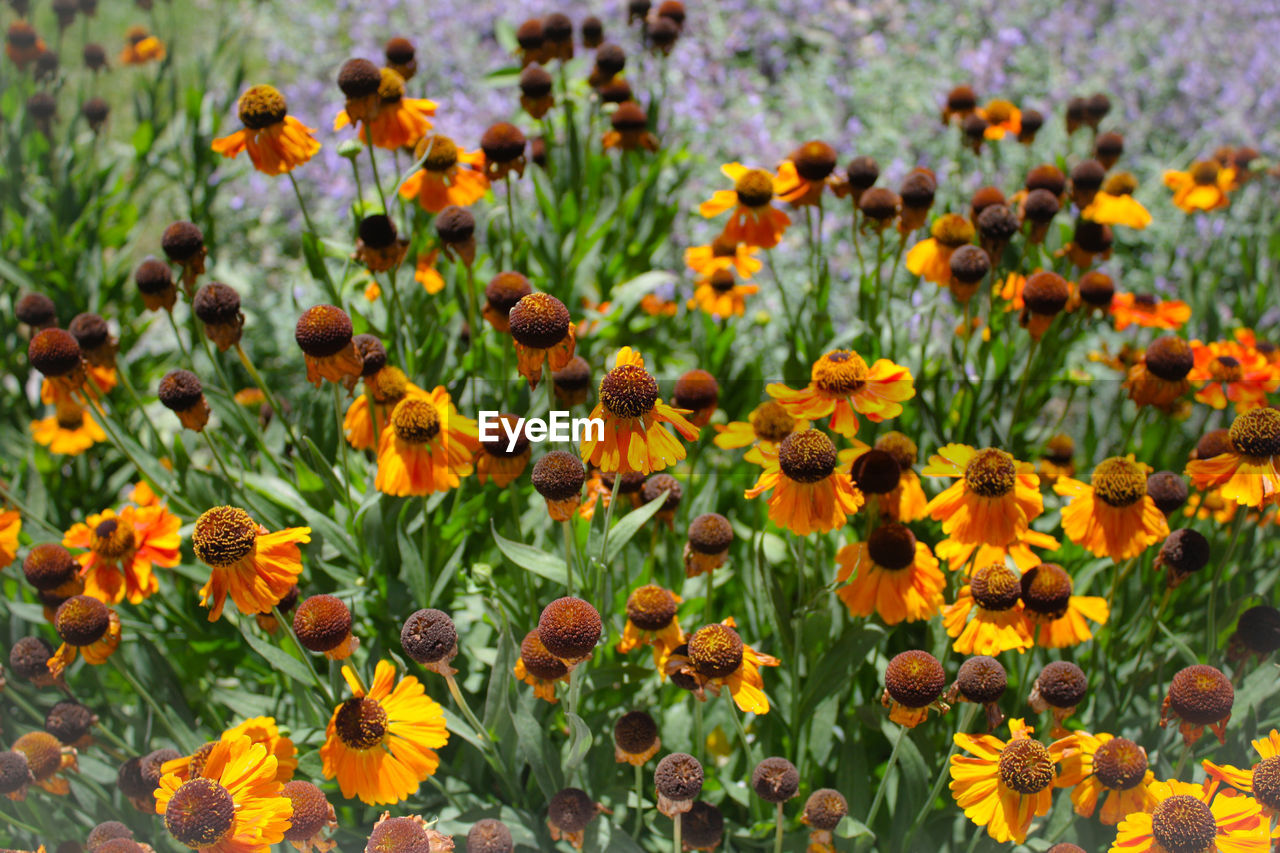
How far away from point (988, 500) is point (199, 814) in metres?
1.20

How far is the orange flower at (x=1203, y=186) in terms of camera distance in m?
2.70

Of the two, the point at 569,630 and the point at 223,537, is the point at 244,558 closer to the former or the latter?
the point at 223,537

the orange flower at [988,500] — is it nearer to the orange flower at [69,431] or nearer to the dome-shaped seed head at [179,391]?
the dome-shaped seed head at [179,391]

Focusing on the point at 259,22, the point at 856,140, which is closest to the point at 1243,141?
the point at 856,140

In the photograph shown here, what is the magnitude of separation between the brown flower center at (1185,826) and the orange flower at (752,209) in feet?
4.62

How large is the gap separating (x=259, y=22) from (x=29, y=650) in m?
6.33

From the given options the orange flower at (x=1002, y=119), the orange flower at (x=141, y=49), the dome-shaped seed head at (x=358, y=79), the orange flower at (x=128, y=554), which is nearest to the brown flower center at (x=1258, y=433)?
the orange flower at (x=1002, y=119)

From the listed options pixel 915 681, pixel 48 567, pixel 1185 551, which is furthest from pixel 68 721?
pixel 1185 551

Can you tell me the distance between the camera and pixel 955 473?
142 centimetres

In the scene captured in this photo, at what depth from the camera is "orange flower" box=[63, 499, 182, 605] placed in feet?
5.46

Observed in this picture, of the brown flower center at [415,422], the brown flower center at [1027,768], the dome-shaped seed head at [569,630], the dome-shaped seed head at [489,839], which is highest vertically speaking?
the brown flower center at [415,422]

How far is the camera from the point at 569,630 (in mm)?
1241

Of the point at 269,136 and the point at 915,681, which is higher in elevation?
the point at 269,136

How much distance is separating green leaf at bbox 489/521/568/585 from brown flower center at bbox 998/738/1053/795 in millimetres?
714
